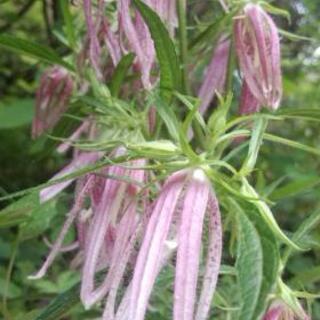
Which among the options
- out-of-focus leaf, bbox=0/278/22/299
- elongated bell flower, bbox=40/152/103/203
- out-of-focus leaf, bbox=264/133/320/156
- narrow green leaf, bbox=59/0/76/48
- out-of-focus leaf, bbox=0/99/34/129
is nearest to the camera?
out-of-focus leaf, bbox=264/133/320/156

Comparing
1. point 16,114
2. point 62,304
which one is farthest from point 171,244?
point 16,114

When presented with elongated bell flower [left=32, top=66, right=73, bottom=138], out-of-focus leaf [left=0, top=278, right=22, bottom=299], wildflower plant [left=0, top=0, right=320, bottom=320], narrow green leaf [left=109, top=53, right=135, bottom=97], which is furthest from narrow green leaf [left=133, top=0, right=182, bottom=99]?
out-of-focus leaf [left=0, top=278, right=22, bottom=299]

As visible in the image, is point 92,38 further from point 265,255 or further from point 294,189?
point 265,255

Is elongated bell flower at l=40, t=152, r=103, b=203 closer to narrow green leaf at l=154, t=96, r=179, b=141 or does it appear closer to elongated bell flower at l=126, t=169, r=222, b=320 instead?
narrow green leaf at l=154, t=96, r=179, b=141

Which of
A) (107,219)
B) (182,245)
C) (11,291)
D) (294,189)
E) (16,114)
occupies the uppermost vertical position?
(182,245)

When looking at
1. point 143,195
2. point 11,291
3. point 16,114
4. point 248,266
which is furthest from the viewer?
point 16,114

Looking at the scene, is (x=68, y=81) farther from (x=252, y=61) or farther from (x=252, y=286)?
(x=252, y=286)
